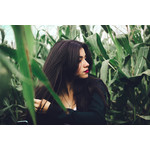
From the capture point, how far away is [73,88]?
26.4 inches

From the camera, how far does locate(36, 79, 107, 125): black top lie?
22.0 inches

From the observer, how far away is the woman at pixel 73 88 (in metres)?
0.58

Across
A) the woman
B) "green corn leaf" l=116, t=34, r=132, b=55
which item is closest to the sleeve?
the woman

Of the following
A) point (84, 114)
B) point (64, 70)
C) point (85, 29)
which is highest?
point (85, 29)

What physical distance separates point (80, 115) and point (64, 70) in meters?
0.16

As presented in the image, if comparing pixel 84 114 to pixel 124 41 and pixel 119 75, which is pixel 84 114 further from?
pixel 124 41

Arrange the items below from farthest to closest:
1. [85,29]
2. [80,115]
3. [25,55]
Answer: [85,29] → [80,115] → [25,55]

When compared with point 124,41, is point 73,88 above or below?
below

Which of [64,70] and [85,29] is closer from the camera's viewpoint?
[64,70]

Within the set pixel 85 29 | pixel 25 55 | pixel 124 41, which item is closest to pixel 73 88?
pixel 124 41

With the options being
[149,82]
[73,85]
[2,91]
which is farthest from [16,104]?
[2,91]

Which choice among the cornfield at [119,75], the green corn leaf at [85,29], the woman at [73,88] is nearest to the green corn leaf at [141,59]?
the cornfield at [119,75]

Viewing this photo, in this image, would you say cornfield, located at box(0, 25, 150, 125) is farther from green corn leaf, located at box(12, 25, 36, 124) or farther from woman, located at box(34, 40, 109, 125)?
green corn leaf, located at box(12, 25, 36, 124)
